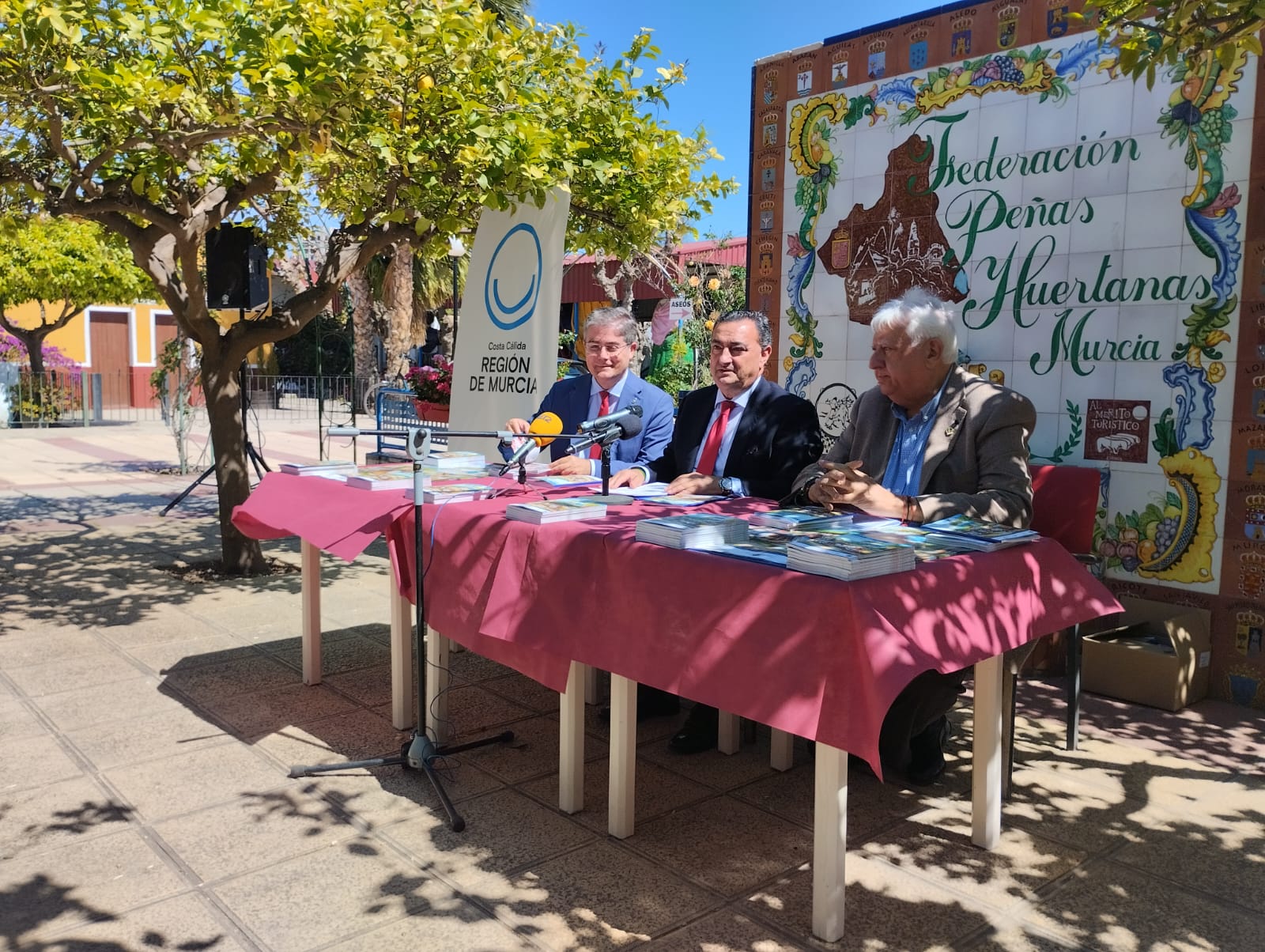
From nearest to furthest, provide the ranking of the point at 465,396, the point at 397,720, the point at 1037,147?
the point at 397,720, the point at 1037,147, the point at 465,396

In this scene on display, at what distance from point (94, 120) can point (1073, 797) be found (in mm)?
5079

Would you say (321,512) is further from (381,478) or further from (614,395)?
(614,395)

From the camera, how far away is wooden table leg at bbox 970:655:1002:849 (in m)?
3.00

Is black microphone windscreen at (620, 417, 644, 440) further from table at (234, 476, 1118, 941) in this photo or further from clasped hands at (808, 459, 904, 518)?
clasped hands at (808, 459, 904, 518)

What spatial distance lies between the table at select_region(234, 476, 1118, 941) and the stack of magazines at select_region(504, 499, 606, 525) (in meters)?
0.04

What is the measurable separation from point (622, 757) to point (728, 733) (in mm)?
854

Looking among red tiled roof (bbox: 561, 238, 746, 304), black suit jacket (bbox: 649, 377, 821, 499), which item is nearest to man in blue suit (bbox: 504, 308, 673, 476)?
black suit jacket (bbox: 649, 377, 821, 499)

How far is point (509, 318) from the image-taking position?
18.8 ft

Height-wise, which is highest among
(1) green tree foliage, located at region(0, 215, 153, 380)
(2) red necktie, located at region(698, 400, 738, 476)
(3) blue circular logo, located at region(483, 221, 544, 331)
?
(1) green tree foliage, located at region(0, 215, 153, 380)

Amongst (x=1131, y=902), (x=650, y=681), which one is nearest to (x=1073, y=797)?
(x=1131, y=902)

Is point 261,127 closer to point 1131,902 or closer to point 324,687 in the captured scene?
point 324,687

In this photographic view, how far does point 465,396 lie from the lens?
6.07 metres

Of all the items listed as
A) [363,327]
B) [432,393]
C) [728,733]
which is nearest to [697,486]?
[728,733]

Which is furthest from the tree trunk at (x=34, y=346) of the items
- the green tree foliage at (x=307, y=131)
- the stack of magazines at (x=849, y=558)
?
the stack of magazines at (x=849, y=558)
